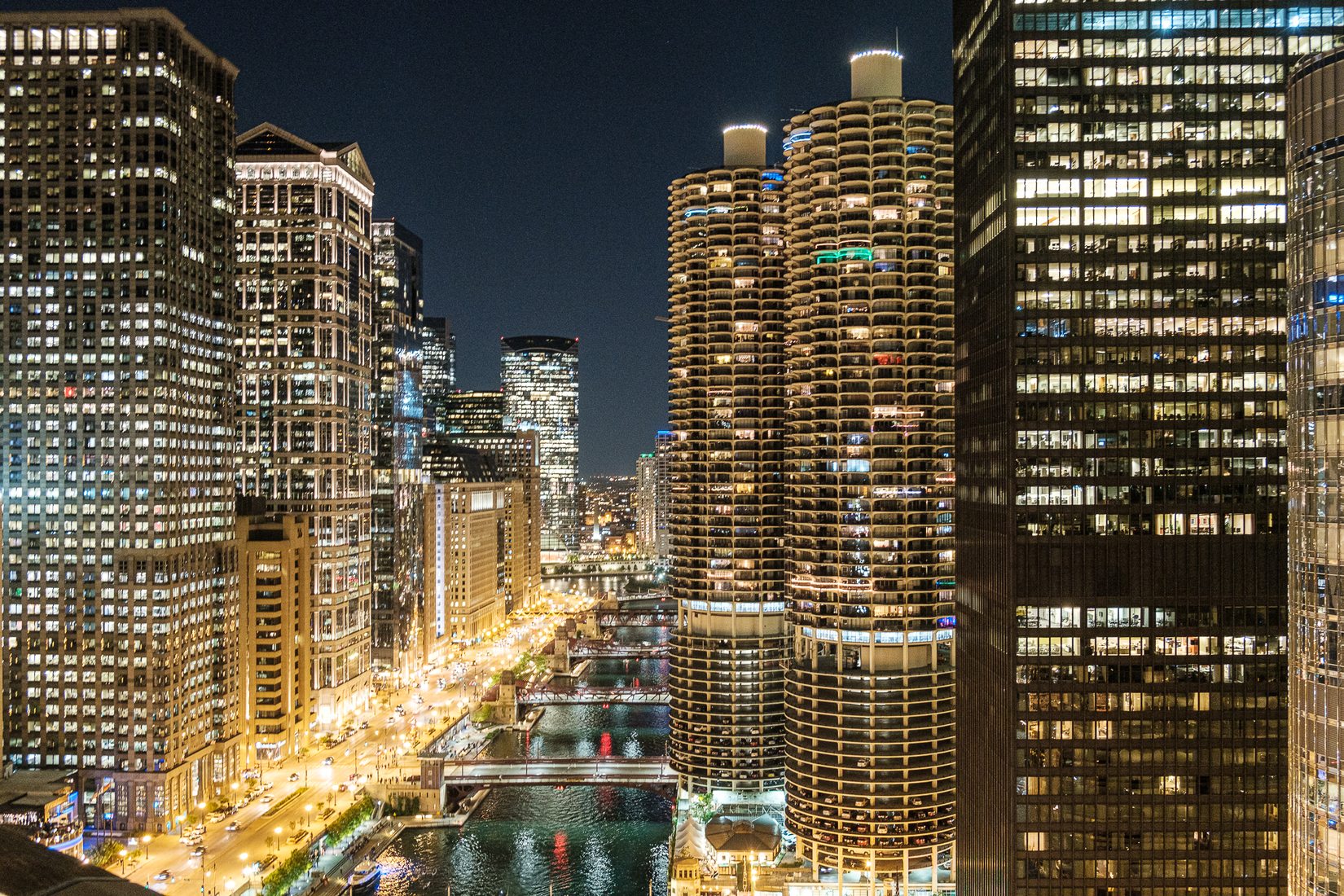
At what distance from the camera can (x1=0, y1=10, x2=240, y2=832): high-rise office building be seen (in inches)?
5881

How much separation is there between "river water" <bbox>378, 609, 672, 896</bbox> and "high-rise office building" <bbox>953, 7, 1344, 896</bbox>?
65.2 meters

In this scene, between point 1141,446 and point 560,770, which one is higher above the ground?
point 1141,446

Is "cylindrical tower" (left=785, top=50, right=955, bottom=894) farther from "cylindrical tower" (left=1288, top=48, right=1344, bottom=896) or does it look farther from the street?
"cylindrical tower" (left=1288, top=48, right=1344, bottom=896)

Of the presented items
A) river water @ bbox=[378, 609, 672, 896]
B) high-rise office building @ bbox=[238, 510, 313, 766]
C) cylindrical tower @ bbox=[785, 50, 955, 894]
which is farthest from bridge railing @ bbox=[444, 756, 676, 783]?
cylindrical tower @ bbox=[785, 50, 955, 894]

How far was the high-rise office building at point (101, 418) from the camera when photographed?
490 ft

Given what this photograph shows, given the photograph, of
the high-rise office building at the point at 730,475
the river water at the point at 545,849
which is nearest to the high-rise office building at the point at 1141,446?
the river water at the point at 545,849

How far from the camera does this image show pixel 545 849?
156m

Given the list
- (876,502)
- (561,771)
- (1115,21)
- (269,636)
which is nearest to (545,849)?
(561,771)

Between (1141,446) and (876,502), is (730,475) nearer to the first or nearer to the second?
(876,502)

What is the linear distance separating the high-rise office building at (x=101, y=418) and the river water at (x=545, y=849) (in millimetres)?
32765

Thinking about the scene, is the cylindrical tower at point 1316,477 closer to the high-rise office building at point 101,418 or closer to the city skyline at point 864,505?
the city skyline at point 864,505

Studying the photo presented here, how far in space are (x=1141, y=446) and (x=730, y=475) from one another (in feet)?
254

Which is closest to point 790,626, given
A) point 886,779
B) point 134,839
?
point 886,779

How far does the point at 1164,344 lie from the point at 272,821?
4808 inches
